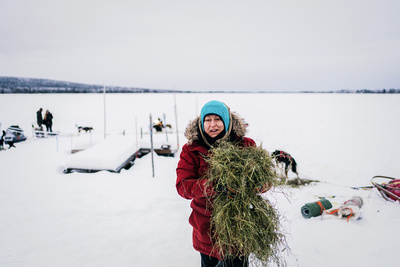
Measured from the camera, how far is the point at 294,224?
357 cm

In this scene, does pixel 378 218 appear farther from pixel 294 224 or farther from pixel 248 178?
pixel 248 178

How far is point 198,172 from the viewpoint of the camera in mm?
1727

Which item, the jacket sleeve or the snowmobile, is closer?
the jacket sleeve

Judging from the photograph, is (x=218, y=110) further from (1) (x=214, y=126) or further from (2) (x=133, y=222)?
(2) (x=133, y=222)

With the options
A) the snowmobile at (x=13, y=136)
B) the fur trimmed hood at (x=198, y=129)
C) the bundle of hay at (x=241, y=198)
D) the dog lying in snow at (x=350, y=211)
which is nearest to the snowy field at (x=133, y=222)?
the dog lying in snow at (x=350, y=211)

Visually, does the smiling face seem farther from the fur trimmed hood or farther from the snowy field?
the snowy field

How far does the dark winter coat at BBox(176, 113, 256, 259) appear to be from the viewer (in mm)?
1647

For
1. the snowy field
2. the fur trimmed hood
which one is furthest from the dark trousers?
the fur trimmed hood

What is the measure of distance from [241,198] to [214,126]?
2.08 ft

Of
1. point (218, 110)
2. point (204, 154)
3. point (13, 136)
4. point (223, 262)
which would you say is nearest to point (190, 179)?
point (204, 154)

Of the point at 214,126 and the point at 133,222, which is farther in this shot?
the point at 133,222

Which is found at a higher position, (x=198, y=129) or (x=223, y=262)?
(x=198, y=129)

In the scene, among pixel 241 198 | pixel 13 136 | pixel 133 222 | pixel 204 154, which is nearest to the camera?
pixel 241 198

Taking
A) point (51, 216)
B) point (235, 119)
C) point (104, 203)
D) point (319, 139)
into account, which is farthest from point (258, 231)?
point (319, 139)
